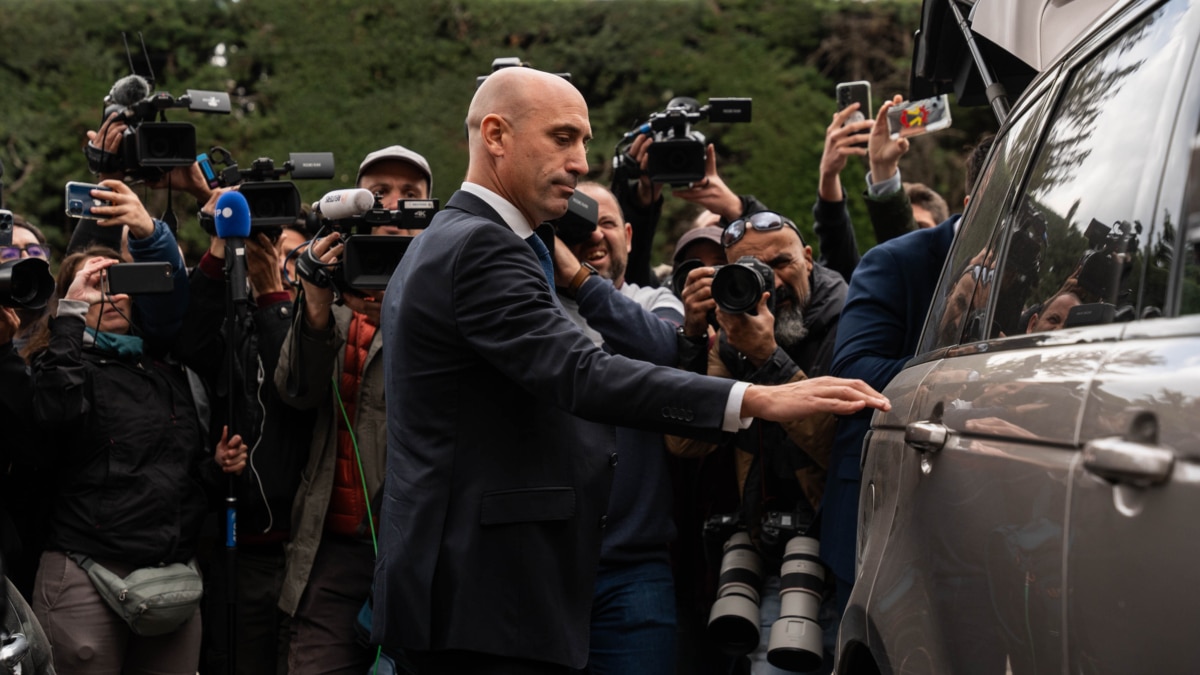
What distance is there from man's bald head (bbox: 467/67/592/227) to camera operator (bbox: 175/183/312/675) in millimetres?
1993

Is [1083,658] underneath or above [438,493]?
above

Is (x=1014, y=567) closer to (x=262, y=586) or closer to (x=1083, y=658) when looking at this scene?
(x=1083, y=658)

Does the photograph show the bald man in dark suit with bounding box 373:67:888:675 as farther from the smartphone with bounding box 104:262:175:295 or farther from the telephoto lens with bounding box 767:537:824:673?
the smartphone with bounding box 104:262:175:295

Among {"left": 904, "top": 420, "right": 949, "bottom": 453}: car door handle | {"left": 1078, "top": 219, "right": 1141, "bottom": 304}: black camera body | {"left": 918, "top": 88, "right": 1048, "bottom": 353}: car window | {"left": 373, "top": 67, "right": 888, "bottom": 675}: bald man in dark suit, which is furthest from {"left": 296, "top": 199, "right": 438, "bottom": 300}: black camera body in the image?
{"left": 1078, "top": 219, "right": 1141, "bottom": 304}: black camera body

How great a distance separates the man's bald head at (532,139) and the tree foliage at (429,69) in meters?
8.16

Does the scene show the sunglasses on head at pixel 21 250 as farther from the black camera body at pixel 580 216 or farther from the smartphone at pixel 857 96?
the smartphone at pixel 857 96

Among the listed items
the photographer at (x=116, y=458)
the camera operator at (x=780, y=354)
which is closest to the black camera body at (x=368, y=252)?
the photographer at (x=116, y=458)

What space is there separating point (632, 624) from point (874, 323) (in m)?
1.18

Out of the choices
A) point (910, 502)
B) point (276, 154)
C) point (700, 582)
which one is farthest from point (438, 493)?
point (276, 154)

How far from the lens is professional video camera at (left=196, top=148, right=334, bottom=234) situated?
483cm

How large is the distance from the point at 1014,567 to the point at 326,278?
3176 millimetres

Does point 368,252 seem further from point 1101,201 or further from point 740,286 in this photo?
point 1101,201

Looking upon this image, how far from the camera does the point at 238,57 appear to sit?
11758mm

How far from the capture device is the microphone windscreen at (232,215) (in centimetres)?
467
